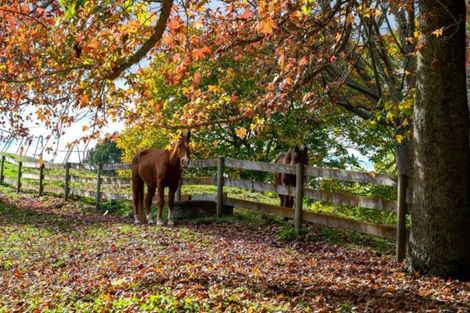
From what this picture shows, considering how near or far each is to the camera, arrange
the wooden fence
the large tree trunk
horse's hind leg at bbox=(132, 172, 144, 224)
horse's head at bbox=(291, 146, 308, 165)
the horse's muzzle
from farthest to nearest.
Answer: horse's hind leg at bbox=(132, 172, 144, 224) → horse's head at bbox=(291, 146, 308, 165) → the horse's muzzle → the wooden fence → the large tree trunk

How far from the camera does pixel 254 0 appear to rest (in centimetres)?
1019

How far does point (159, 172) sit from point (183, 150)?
3.37 ft

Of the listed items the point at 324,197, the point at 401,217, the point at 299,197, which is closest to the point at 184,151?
the point at 299,197

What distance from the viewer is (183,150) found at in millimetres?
12172

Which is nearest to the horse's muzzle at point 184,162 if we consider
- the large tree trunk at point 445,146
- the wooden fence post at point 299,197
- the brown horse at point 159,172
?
the brown horse at point 159,172

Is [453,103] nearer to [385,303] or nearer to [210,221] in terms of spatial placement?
[385,303]

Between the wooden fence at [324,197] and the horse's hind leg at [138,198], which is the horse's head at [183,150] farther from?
the horse's hind leg at [138,198]

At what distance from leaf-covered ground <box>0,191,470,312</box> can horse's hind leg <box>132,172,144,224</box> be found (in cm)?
→ 71

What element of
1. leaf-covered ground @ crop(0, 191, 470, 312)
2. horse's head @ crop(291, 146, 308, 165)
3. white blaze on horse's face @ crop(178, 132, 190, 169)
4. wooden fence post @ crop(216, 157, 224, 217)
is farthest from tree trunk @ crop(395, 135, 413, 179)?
white blaze on horse's face @ crop(178, 132, 190, 169)

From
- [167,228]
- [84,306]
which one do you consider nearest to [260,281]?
[84,306]

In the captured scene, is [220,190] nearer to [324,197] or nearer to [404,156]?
[324,197]

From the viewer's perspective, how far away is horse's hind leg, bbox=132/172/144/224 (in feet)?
45.2

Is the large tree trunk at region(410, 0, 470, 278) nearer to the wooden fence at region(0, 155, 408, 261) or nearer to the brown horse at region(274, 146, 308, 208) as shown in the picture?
the wooden fence at region(0, 155, 408, 261)

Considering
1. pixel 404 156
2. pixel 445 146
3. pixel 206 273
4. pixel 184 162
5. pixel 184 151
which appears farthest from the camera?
pixel 404 156
